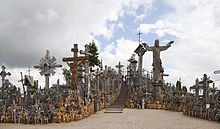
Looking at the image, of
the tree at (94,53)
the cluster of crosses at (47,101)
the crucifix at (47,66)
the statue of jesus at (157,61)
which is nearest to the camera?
the cluster of crosses at (47,101)

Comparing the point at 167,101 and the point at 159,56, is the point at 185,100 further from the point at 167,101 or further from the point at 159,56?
the point at 159,56

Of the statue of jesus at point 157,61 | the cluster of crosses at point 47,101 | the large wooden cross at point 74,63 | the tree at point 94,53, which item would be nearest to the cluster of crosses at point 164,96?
the statue of jesus at point 157,61

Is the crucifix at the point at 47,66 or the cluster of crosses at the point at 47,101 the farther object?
the crucifix at the point at 47,66

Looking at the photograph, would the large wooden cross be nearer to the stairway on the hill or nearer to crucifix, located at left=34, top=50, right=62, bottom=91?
crucifix, located at left=34, top=50, right=62, bottom=91

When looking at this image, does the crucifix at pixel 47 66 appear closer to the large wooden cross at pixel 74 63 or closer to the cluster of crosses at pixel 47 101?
the cluster of crosses at pixel 47 101

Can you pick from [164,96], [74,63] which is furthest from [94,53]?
[74,63]

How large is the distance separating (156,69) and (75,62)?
10437 millimetres

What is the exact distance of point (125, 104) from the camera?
2136 cm

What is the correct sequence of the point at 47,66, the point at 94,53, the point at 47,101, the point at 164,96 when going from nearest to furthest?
the point at 47,101, the point at 47,66, the point at 164,96, the point at 94,53

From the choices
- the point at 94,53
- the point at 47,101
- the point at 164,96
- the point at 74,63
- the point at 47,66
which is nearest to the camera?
the point at 47,101

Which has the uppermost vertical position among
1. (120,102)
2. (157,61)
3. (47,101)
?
(157,61)

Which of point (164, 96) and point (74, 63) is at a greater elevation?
point (74, 63)

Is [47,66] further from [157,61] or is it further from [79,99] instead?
[157,61]

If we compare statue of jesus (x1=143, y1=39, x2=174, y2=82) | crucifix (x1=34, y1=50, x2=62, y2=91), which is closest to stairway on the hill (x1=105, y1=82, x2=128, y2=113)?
statue of jesus (x1=143, y1=39, x2=174, y2=82)
